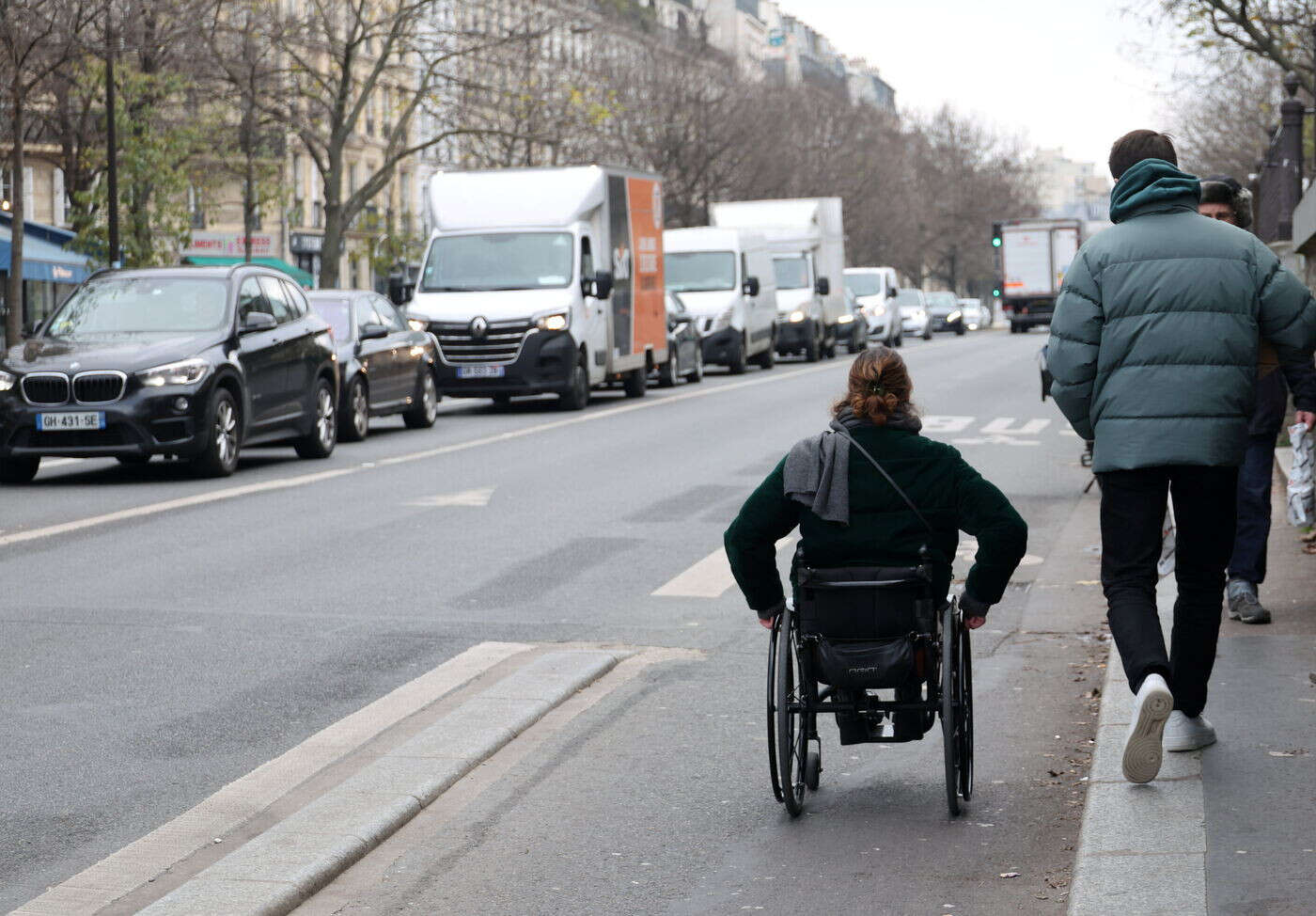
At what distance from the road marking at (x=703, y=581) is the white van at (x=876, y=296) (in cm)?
4253

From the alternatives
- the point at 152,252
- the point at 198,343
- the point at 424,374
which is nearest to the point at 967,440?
the point at 424,374

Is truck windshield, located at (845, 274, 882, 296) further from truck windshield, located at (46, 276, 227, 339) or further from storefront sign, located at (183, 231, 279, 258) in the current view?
truck windshield, located at (46, 276, 227, 339)

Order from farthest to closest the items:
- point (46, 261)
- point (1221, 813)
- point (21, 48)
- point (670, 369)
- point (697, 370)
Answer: point (46, 261) → point (697, 370) → point (670, 369) → point (21, 48) → point (1221, 813)

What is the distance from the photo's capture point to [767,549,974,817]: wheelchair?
17.3 ft

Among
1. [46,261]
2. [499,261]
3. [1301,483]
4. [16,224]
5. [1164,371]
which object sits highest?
[46,261]

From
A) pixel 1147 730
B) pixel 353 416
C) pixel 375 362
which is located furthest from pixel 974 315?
pixel 1147 730

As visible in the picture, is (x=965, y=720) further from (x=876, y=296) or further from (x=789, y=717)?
(x=876, y=296)

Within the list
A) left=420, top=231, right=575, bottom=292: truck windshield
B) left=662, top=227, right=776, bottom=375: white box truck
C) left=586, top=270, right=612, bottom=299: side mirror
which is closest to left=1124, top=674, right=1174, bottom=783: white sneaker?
left=420, top=231, right=575, bottom=292: truck windshield

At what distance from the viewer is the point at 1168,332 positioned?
5570 millimetres

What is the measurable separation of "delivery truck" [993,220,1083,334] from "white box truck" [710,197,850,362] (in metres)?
20.6

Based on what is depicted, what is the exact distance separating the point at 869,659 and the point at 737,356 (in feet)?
104

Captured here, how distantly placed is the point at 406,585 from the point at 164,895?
5338 millimetres

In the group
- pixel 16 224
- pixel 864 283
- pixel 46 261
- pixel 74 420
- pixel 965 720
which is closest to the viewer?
pixel 965 720

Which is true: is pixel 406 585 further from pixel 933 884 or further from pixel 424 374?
pixel 424 374
